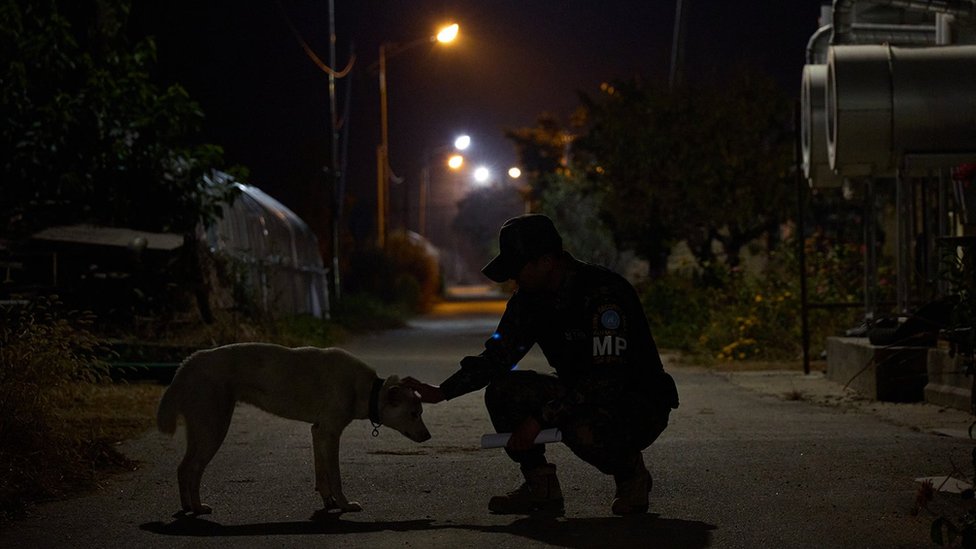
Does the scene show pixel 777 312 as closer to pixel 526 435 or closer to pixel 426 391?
pixel 426 391

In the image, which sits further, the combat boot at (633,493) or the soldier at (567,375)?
Answer: the combat boot at (633,493)

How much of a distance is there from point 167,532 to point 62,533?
0.50 m

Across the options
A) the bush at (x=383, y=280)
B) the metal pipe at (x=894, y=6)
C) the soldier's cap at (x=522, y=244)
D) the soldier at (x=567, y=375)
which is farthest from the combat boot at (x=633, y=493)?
the bush at (x=383, y=280)

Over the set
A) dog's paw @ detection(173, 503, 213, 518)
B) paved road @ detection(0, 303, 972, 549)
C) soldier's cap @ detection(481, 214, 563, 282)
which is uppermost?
soldier's cap @ detection(481, 214, 563, 282)

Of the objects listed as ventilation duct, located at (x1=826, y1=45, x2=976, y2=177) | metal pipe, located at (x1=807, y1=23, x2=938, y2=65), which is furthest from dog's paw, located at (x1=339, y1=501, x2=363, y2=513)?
metal pipe, located at (x1=807, y1=23, x2=938, y2=65)

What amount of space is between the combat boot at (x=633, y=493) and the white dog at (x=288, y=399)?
105 cm

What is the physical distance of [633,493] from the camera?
20.1ft

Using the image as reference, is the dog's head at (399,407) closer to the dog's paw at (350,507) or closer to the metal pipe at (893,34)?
the dog's paw at (350,507)

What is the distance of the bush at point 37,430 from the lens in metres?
6.93

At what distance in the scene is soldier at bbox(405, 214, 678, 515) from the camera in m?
5.98

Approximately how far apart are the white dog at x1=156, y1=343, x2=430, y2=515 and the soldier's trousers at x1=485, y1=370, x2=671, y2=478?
1.69ft

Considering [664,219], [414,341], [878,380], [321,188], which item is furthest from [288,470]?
[321,188]

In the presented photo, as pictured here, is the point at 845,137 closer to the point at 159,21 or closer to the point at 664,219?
the point at 664,219

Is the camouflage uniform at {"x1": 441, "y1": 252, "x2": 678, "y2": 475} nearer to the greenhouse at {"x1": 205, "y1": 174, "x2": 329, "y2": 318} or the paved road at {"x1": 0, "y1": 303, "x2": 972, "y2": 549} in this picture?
the paved road at {"x1": 0, "y1": 303, "x2": 972, "y2": 549}
